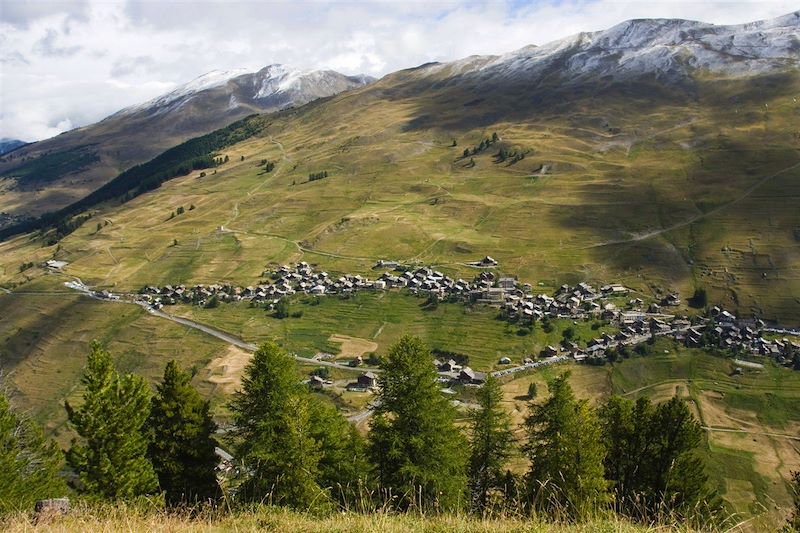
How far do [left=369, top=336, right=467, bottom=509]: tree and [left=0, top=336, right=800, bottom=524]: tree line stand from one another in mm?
79

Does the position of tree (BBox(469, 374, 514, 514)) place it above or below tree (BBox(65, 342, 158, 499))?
below

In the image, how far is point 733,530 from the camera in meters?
10.4

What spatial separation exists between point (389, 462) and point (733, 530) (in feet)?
79.1

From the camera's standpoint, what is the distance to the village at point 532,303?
4087 inches

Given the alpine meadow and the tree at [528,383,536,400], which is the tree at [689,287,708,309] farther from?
the tree at [528,383,536,400]

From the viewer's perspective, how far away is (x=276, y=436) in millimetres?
28969

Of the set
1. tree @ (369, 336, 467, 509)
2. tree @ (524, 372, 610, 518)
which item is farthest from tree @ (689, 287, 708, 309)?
tree @ (369, 336, 467, 509)

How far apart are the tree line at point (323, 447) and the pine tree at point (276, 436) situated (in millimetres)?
77

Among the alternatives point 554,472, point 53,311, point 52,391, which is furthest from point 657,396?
point 53,311

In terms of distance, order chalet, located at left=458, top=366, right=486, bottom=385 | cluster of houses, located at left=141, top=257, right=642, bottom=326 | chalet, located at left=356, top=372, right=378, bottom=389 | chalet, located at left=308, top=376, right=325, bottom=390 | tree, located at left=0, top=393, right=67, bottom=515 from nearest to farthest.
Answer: tree, located at left=0, top=393, right=67, bottom=515, chalet, located at left=458, top=366, right=486, bottom=385, chalet, located at left=308, top=376, right=325, bottom=390, chalet, located at left=356, top=372, right=378, bottom=389, cluster of houses, located at left=141, top=257, right=642, bottom=326

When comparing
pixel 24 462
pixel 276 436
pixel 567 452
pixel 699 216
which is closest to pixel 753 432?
pixel 567 452

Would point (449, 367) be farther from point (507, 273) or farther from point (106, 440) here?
point (106, 440)

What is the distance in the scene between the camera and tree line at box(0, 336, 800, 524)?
86.2 ft

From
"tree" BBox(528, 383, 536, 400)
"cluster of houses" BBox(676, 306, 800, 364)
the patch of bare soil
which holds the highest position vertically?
the patch of bare soil
